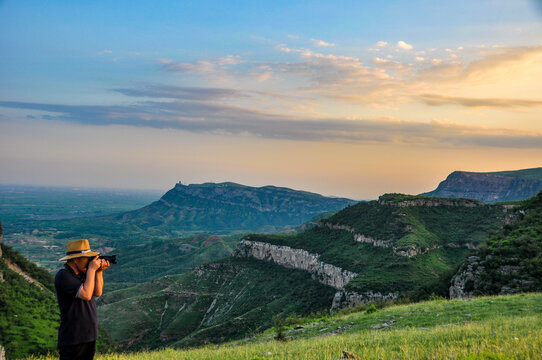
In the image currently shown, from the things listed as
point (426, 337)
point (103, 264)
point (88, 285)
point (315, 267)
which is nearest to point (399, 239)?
point (315, 267)

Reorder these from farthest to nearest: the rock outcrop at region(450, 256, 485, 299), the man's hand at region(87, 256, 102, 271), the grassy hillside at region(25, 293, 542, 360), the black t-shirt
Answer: the rock outcrop at region(450, 256, 485, 299), the grassy hillside at region(25, 293, 542, 360), the man's hand at region(87, 256, 102, 271), the black t-shirt

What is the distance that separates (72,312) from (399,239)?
8798cm

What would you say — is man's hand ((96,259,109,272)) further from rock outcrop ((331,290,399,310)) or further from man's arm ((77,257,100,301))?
rock outcrop ((331,290,399,310))

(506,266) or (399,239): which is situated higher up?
(506,266)

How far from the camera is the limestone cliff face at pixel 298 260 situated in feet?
286

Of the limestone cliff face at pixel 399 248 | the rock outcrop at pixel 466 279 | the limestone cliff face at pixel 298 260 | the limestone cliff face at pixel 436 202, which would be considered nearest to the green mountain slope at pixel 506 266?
the rock outcrop at pixel 466 279

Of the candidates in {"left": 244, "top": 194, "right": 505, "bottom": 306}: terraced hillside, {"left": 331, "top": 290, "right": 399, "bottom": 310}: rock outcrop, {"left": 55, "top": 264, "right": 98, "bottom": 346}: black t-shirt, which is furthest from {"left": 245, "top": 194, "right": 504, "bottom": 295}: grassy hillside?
{"left": 55, "top": 264, "right": 98, "bottom": 346}: black t-shirt

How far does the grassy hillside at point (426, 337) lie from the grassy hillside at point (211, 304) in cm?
5448

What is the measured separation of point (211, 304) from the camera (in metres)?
111

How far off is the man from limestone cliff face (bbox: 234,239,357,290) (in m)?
75.6

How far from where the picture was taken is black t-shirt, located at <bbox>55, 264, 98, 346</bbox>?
8727mm

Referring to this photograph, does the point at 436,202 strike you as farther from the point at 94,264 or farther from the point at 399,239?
the point at 94,264

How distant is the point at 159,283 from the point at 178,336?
142 ft

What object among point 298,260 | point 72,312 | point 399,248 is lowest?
point 298,260
